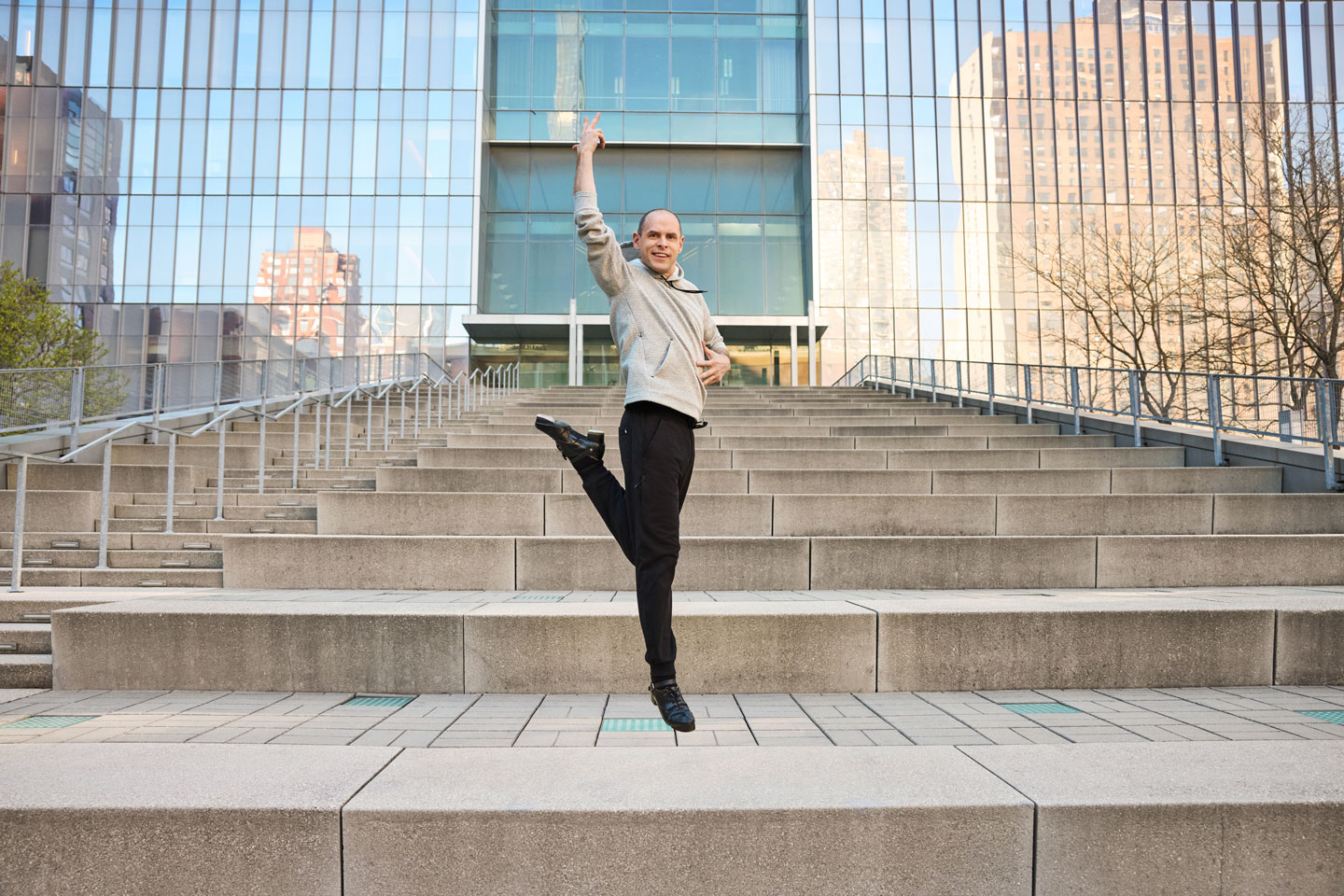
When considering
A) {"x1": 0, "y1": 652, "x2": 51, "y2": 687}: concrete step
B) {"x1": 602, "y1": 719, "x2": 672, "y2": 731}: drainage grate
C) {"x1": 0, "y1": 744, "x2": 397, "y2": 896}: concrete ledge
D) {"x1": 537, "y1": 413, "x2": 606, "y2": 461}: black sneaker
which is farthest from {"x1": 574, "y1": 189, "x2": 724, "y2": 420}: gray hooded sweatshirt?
{"x1": 0, "y1": 652, "x2": 51, "y2": 687}: concrete step

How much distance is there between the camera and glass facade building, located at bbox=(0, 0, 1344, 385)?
30.1m

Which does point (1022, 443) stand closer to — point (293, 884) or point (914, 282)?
point (293, 884)

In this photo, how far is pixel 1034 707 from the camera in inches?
147

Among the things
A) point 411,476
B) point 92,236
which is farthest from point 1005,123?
point 92,236

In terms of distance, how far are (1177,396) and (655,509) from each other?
32.4ft

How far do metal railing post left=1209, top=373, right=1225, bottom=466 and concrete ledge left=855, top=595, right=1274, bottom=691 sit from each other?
18.2ft

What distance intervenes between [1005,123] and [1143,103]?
5.14 metres

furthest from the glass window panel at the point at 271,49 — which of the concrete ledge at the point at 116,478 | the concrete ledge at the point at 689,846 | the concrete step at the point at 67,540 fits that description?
the concrete ledge at the point at 689,846

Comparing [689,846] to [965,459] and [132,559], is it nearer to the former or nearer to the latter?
[132,559]

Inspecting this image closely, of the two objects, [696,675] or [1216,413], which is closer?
[696,675]

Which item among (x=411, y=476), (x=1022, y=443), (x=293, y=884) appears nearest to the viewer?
(x=293, y=884)

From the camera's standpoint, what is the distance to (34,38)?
3078cm

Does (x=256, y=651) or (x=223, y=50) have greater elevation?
(x=223, y=50)

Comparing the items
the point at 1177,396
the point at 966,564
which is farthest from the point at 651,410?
the point at 1177,396
